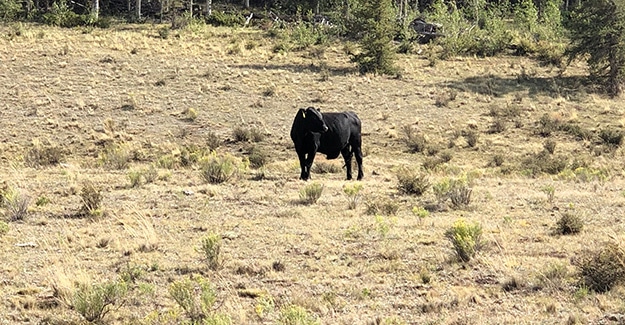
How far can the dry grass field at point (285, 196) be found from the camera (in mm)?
8086

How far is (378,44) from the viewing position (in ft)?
129

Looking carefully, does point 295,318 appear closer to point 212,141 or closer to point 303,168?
point 303,168

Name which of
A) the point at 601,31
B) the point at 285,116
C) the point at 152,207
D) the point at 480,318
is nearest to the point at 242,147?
the point at 285,116

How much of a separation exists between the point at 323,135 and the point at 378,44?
847 inches

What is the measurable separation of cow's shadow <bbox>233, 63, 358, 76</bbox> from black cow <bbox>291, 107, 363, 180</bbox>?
19.1 metres

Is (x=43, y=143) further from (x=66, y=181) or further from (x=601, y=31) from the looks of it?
(x=601, y=31)

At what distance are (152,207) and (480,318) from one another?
25.8 feet

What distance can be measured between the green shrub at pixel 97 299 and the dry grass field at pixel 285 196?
0.40ft

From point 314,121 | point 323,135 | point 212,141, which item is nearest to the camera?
point 314,121

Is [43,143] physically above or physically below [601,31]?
below

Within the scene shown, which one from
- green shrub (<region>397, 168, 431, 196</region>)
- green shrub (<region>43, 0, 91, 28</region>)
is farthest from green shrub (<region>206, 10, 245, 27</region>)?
green shrub (<region>397, 168, 431, 196</region>)

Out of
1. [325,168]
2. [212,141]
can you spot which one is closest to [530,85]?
[212,141]

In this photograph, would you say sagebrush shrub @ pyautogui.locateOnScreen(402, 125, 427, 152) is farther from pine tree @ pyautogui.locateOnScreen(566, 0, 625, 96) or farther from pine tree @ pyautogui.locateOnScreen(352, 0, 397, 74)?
pine tree @ pyautogui.locateOnScreen(566, 0, 625, 96)

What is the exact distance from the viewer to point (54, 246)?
10.5 m
